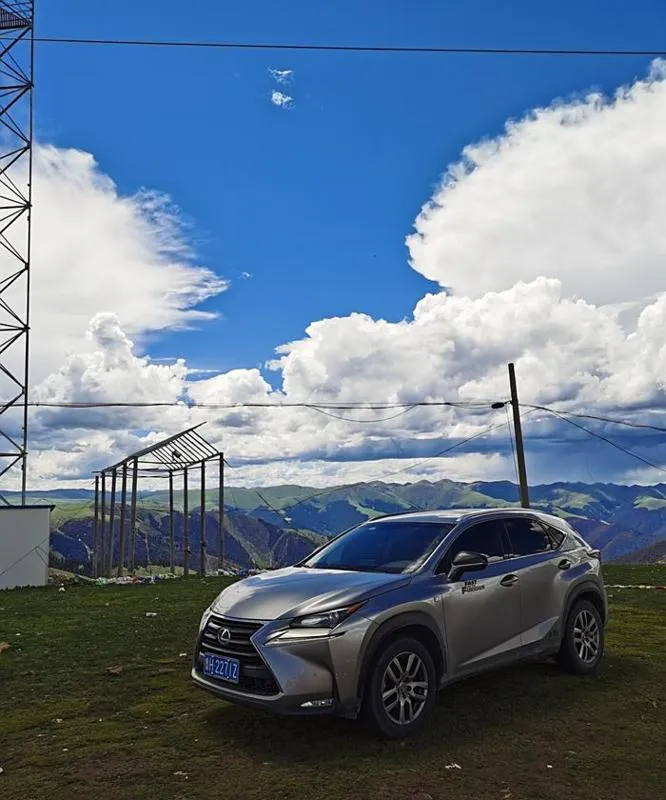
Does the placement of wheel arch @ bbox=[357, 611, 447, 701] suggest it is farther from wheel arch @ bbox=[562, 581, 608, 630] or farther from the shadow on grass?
wheel arch @ bbox=[562, 581, 608, 630]

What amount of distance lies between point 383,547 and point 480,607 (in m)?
1.02

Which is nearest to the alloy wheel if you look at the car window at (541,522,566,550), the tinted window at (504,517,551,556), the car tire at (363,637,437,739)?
the car tire at (363,637,437,739)

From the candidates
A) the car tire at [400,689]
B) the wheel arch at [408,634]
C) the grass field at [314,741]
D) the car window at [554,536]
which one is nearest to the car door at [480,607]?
the wheel arch at [408,634]

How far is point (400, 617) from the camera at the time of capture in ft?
18.5

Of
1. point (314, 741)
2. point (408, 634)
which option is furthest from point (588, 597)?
point (314, 741)

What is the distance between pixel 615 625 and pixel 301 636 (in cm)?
710

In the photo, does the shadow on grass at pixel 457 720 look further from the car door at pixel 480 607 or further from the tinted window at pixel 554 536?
the tinted window at pixel 554 536

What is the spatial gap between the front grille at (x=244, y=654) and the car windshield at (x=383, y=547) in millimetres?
1282

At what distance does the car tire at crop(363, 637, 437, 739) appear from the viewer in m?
5.39

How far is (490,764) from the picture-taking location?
5070 millimetres

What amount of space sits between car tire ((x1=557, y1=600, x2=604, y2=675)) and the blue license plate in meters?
3.57

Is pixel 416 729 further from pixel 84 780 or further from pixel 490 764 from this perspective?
pixel 84 780

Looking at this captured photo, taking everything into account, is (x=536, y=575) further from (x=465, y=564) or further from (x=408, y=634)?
(x=408, y=634)

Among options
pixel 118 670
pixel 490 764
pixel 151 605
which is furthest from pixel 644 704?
pixel 151 605
